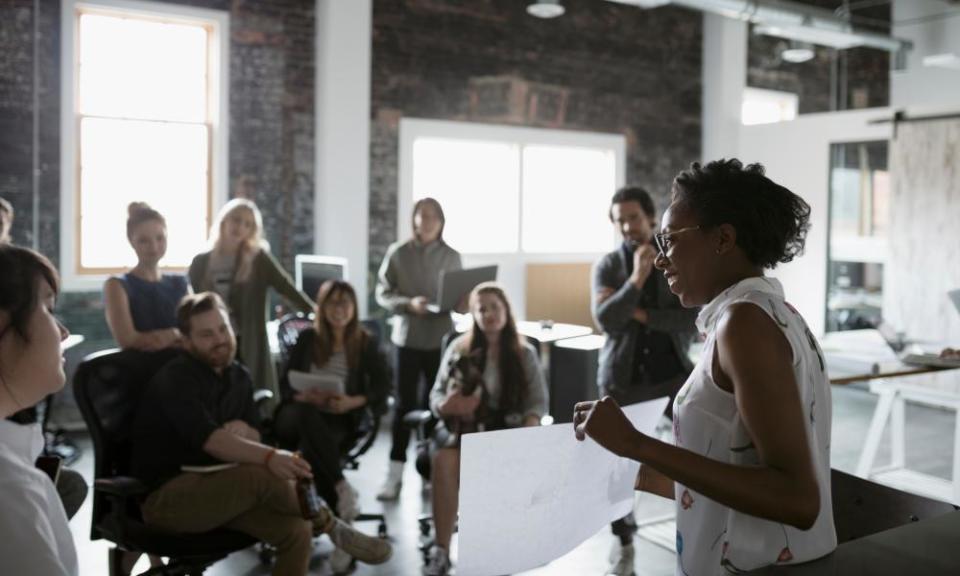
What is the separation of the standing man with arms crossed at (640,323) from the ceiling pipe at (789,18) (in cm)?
431

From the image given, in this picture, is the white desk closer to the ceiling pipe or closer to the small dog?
the small dog

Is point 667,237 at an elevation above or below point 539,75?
below

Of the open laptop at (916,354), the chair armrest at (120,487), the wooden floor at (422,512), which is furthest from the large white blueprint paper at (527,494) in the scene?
the open laptop at (916,354)

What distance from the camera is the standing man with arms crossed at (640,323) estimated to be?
11.8 feet

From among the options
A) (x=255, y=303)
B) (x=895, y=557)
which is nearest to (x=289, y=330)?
(x=255, y=303)

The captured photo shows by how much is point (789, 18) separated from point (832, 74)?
9.10 ft

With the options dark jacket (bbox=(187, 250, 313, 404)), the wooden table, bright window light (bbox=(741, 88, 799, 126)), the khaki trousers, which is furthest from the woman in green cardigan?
bright window light (bbox=(741, 88, 799, 126))

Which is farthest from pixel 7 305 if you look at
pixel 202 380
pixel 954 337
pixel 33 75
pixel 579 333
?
pixel 954 337

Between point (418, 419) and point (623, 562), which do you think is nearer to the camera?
point (623, 562)

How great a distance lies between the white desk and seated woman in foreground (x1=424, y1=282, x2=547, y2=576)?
1.71 meters

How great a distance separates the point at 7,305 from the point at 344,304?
8.79 feet

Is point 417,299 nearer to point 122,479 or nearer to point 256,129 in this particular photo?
point 122,479

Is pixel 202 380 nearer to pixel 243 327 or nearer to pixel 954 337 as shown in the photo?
pixel 243 327

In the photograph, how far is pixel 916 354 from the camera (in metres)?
4.16
